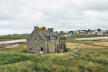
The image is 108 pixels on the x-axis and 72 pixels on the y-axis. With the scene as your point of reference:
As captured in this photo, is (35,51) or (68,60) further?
(35,51)

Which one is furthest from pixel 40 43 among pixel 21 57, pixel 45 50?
pixel 21 57

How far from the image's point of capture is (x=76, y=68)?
69.4 feet

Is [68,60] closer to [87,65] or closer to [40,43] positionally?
[87,65]

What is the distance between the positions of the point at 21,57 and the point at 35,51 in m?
16.4

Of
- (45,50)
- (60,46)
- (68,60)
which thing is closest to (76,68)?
(68,60)

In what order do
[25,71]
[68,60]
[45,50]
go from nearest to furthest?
[25,71] → [68,60] → [45,50]

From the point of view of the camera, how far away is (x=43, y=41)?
4659 centimetres

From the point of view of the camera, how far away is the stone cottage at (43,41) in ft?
154

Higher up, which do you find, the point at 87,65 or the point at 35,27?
the point at 35,27

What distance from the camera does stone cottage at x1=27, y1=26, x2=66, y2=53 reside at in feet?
154

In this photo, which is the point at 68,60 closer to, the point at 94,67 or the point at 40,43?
the point at 94,67

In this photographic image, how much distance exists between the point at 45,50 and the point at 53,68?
25908 millimetres

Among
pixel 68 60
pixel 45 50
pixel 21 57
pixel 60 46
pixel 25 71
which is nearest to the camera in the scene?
pixel 25 71

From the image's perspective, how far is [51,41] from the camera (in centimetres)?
4784
